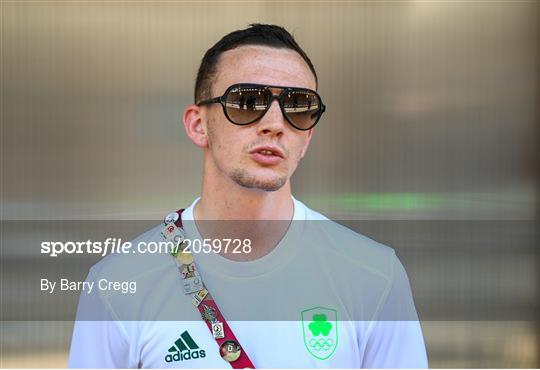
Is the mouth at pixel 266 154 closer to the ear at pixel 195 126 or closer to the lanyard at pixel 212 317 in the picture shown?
the ear at pixel 195 126

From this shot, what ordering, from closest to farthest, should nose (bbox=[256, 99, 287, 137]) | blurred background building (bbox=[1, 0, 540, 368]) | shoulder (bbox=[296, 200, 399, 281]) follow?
nose (bbox=[256, 99, 287, 137]) → shoulder (bbox=[296, 200, 399, 281]) → blurred background building (bbox=[1, 0, 540, 368])

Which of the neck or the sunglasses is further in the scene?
the neck

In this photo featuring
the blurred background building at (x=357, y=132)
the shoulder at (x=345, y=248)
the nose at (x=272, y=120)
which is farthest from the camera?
the blurred background building at (x=357, y=132)

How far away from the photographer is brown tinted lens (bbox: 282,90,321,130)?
2.32 meters

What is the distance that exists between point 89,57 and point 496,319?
2.05m

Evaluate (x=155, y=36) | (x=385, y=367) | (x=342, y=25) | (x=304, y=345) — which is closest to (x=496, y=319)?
(x=385, y=367)

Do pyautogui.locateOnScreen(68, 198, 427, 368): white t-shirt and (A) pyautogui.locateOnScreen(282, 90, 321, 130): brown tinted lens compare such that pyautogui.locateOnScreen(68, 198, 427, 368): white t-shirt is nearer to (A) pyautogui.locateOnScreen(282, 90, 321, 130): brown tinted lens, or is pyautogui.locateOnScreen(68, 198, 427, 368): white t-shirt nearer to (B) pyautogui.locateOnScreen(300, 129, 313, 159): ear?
(B) pyautogui.locateOnScreen(300, 129, 313, 159): ear

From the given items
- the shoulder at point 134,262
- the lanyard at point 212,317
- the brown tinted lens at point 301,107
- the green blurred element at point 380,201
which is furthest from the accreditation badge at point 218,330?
the brown tinted lens at point 301,107

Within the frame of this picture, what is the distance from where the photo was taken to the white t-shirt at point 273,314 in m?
2.31

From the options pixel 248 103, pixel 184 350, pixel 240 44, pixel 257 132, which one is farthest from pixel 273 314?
pixel 240 44

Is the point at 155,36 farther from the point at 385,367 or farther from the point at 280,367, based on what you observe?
the point at 385,367

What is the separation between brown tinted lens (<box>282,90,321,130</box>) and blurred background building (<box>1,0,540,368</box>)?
261mm

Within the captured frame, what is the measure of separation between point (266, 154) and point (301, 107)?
0.70 ft

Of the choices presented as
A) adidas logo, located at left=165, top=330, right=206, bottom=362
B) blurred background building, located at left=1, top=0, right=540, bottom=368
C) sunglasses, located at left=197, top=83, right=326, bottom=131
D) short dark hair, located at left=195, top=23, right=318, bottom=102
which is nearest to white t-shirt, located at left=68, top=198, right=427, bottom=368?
adidas logo, located at left=165, top=330, right=206, bottom=362
